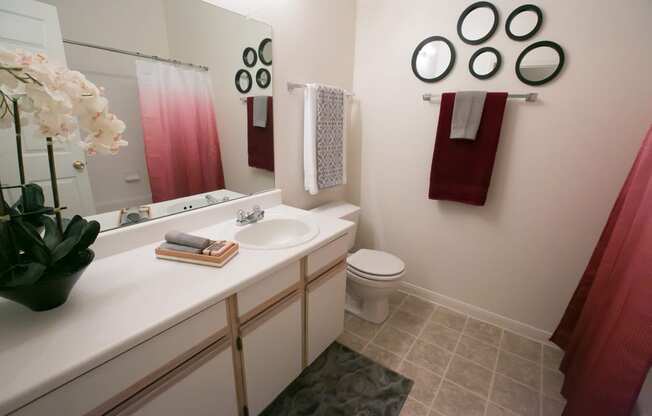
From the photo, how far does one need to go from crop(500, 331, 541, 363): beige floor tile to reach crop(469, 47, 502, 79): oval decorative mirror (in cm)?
168

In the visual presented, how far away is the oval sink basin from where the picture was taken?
4.45ft

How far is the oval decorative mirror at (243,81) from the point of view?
1417mm

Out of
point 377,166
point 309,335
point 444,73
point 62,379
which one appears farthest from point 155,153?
point 444,73

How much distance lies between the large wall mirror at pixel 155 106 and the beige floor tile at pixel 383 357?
1.24 metres

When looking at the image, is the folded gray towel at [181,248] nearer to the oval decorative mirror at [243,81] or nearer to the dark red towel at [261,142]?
the dark red towel at [261,142]

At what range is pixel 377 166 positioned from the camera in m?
2.19

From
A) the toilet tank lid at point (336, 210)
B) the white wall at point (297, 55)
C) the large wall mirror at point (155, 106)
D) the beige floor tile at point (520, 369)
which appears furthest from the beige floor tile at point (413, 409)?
the large wall mirror at point (155, 106)

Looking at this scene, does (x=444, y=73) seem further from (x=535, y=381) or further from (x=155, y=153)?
(x=535, y=381)

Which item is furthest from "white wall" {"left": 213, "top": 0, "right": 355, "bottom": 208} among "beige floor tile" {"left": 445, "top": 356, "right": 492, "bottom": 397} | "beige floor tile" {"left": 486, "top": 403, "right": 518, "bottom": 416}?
"beige floor tile" {"left": 486, "top": 403, "right": 518, "bottom": 416}

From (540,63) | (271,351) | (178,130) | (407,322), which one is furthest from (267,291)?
(540,63)

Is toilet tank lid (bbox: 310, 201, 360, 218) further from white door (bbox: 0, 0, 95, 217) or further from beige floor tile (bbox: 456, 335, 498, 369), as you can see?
white door (bbox: 0, 0, 95, 217)

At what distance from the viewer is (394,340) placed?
1774mm

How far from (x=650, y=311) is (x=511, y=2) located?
158 centimetres

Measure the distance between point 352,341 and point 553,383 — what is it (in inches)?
44.0
